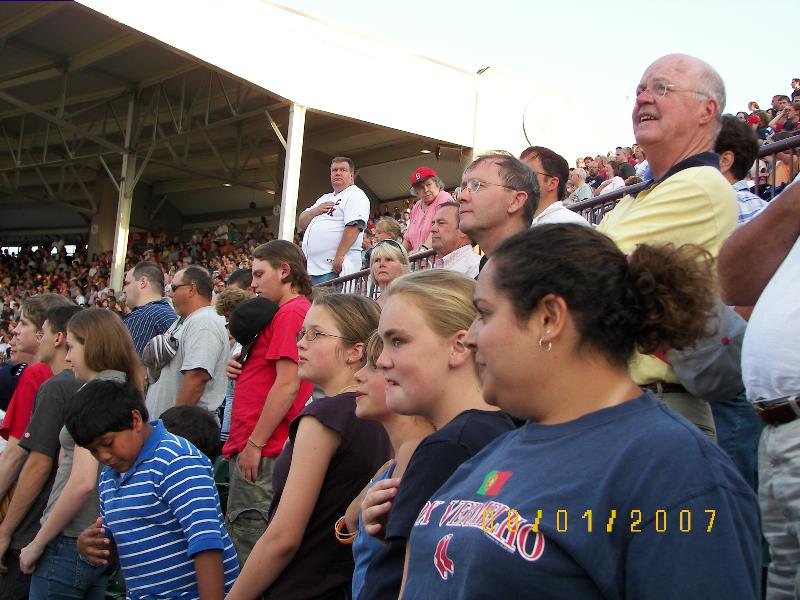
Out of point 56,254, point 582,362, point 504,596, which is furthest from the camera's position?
point 56,254

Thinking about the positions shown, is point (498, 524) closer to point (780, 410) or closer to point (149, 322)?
point (780, 410)

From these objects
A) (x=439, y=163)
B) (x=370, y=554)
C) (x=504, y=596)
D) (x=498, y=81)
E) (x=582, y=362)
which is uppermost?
(x=498, y=81)

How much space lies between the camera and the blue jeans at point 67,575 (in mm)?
4219

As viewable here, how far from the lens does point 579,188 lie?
11086mm

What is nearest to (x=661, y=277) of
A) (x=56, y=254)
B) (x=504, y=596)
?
(x=504, y=596)

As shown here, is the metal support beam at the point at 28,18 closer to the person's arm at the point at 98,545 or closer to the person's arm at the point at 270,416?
the person's arm at the point at 270,416

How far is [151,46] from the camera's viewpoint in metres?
17.6

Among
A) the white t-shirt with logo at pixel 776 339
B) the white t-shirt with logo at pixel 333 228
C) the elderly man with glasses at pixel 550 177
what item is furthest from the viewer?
the white t-shirt with logo at pixel 333 228

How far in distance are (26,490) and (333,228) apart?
4226 mm

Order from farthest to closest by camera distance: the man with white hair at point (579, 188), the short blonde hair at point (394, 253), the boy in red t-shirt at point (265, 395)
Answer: the man with white hair at point (579, 188), the short blonde hair at point (394, 253), the boy in red t-shirt at point (265, 395)

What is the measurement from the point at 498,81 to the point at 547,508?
60.0 feet

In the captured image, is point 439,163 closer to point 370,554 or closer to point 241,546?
point 241,546

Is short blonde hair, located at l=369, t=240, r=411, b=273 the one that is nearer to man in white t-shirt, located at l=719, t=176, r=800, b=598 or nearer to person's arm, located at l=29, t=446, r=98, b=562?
person's arm, located at l=29, t=446, r=98, b=562

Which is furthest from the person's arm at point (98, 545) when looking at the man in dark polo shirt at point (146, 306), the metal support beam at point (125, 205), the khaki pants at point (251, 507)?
the metal support beam at point (125, 205)
